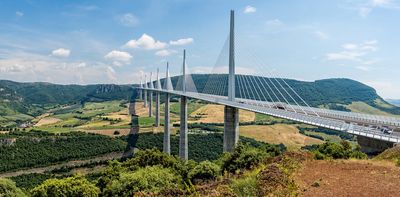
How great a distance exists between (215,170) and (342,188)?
12.2 metres

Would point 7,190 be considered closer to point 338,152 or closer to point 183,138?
point 338,152

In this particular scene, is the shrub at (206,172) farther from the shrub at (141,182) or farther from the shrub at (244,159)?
the shrub at (141,182)

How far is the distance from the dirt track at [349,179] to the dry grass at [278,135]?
72.9 m

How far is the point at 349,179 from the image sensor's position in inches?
617

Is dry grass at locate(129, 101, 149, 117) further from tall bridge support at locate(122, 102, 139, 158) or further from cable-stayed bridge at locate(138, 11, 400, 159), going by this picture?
cable-stayed bridge at locate(138, 11, 400, 159)

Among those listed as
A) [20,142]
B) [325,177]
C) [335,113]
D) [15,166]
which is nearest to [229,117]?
[335,113]

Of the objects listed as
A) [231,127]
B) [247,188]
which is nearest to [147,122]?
[231,127]

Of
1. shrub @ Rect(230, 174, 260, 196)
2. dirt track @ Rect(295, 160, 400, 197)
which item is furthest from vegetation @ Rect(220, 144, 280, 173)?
shrub @ Rect(230, 174, 260, 196)

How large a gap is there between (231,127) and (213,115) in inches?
3792

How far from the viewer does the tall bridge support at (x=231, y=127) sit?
4028 cm

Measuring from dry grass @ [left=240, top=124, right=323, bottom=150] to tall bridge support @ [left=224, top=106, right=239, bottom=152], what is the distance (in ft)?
171

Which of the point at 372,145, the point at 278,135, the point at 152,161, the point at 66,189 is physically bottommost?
the point at 278,135

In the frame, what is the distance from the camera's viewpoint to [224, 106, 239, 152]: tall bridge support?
132 ft

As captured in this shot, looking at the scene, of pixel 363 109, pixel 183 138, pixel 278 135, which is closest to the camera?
pixel 183 138
